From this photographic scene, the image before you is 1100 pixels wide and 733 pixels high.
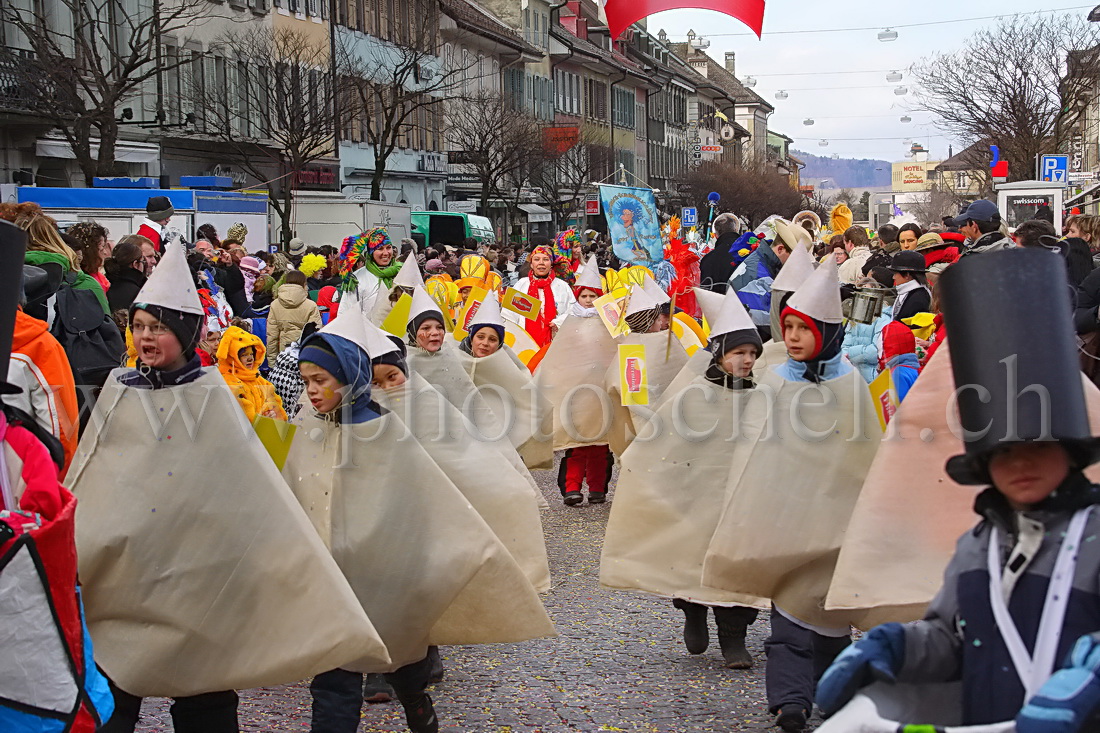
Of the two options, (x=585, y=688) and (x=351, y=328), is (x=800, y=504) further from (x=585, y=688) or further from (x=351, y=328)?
(x=351, y=328)

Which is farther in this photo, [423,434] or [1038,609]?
[423,434]

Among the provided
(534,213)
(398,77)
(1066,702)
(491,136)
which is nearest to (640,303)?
(1066,702)

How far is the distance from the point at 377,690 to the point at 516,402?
3331 millimetres

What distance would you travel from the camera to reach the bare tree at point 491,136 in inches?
1773

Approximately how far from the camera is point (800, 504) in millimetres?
5426

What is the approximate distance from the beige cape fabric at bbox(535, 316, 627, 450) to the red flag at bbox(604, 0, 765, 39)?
286 centimetres

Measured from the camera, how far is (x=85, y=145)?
81.7ft

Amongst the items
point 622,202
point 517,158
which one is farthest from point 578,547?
point 517,158

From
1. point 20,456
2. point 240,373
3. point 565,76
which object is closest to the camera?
point 20,456

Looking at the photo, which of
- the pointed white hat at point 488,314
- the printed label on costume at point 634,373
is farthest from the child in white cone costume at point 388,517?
the printed label on costume at point 634,373

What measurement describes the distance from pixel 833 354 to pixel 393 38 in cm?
4016

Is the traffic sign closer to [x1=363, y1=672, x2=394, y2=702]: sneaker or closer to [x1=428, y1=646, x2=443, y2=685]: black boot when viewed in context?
[x1=428, y1=646, x2=443, y2=685]: black boot

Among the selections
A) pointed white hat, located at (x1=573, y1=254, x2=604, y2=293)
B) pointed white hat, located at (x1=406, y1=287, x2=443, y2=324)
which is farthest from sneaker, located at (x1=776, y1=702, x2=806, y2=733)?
pointed white hat, located at (x1=573, y1=254, x2=604, y2=293)

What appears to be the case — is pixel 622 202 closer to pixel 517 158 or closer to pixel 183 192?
pixel 183 192
